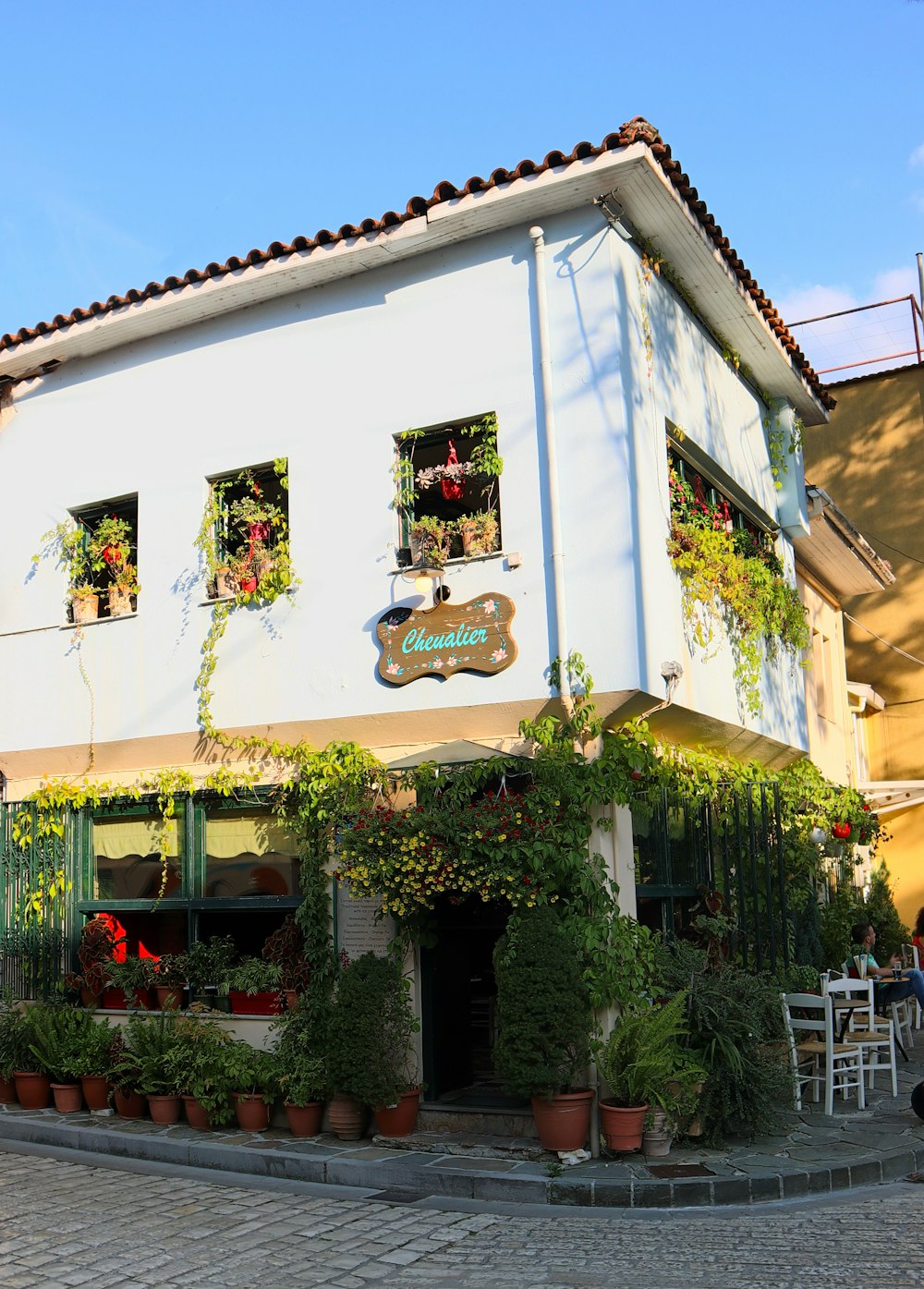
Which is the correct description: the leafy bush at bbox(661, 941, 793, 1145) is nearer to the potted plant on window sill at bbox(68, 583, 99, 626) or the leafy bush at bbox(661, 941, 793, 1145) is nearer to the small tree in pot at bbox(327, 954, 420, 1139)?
the small tree in pot at bbox(327, 954, 420, 1139)

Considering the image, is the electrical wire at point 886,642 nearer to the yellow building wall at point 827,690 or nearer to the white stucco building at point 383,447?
the yellow building wall at point 827,690

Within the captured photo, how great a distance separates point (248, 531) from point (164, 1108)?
16.3 feet

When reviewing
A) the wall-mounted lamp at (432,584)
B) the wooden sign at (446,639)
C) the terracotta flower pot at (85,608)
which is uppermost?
the terracotta flower pot at (85,608)

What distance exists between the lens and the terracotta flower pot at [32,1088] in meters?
10.8

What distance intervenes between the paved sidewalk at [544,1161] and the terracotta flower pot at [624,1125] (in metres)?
0.11

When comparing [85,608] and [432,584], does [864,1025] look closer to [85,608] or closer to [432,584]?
[432,584]

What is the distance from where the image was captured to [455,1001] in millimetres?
10094

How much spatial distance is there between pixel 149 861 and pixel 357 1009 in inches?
133

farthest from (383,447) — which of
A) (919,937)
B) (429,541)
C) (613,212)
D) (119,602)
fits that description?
(919,937)

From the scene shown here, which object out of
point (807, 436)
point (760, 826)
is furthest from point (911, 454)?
point (760, 826)

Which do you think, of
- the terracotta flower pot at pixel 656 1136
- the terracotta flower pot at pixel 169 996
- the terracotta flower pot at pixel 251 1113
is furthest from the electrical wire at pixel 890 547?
the terracotta flower pot at pixel 251 1113

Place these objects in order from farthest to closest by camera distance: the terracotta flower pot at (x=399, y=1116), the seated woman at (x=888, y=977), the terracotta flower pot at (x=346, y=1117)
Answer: the seated woman at (x=888, y=977) → the terracotta flower pot at (x=346, y=1117) → the terracotta flower pot at (x=399, y=1116)

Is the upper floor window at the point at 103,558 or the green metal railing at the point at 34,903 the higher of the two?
the upper floor window at the point at 103,558

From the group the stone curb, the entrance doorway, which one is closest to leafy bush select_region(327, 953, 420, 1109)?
the entrance doorway
